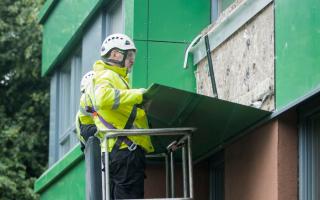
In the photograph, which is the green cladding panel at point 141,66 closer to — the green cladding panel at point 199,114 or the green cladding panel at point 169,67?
the green cladding panel at point 169,67

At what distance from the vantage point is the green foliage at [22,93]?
27.1 metres

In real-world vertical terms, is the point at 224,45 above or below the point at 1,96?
below

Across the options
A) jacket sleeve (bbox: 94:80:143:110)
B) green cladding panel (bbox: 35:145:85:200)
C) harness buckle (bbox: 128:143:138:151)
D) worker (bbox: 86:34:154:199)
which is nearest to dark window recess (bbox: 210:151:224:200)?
worker (bbox: 86:34:154:199)

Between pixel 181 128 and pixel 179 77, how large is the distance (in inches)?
114

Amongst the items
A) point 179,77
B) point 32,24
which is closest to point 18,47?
point 32,24

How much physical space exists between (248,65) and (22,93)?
60.1ft

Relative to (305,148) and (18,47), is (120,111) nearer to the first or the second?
(305,148)

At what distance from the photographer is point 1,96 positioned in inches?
1161

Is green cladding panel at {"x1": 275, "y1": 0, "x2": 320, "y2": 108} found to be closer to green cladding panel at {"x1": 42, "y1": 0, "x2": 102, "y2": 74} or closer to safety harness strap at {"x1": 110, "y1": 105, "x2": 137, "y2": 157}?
safety harness strap at {"x1": 110, "y1": 105, "x2": 137, "y2": 157}

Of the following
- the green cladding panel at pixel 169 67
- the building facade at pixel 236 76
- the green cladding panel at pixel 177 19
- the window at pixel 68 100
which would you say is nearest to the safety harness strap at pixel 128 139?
the building facade at pixel 236 76

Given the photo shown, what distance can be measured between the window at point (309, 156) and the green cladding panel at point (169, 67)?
3.15 m

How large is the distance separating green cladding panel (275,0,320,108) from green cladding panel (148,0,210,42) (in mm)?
2860

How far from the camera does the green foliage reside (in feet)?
88.8

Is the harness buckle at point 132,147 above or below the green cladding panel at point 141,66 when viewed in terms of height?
below
